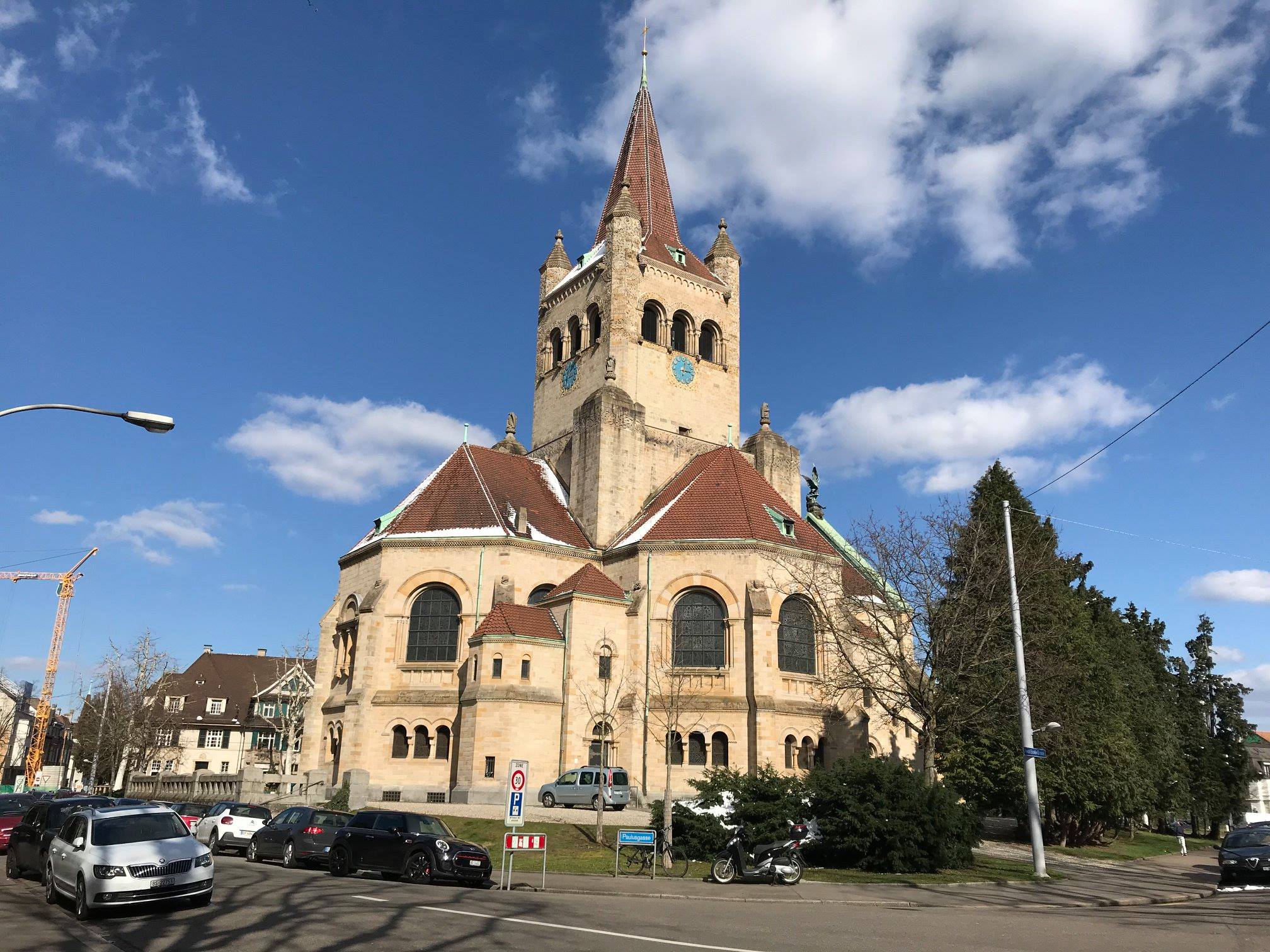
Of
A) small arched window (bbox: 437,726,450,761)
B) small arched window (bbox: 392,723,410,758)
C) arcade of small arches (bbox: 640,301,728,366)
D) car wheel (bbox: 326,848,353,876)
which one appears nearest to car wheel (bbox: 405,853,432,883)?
car wheel (bbox: 326,848,353,876)

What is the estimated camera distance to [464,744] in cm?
3428

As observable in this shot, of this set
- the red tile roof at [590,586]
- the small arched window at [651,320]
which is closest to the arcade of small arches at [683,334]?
the small arched window at [651,320]

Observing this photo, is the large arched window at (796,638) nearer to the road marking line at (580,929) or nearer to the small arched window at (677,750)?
the small arched window at (677,750)

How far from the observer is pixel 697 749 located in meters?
35.4

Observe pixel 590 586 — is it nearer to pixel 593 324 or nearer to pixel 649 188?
pixel 593 324

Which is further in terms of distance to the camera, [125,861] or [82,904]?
[125,861]

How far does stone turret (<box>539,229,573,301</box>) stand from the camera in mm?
53906

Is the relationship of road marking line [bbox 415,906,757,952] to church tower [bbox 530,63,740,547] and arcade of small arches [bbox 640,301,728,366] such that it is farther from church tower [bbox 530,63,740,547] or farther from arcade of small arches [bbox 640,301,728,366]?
arcade of small arches [bbox 640,301,728,366]

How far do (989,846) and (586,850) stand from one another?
1543 cm

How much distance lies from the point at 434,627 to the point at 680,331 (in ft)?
69.1

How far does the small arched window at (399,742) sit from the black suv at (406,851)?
53.8 feet

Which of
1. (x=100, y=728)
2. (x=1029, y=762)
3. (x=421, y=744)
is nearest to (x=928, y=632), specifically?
(x=1029, y=762)

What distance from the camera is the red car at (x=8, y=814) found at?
79.2ft

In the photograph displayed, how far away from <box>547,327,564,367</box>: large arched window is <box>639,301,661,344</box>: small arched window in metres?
5.36
